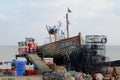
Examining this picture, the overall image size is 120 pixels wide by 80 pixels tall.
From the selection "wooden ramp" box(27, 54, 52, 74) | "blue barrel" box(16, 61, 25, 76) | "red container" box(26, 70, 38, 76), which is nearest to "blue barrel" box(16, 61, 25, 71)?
"blue barrel" box(16, 61, 25, 76)

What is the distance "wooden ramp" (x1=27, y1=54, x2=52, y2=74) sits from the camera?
2233 centimetres

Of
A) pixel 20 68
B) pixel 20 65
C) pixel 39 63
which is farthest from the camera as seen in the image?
pixel 39 63

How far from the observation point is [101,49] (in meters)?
22.9

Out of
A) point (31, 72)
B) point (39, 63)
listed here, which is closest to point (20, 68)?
point (31, 72)

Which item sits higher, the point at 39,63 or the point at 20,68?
the point at 39,63

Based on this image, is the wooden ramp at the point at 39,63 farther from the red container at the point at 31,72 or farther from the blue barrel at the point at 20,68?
the blue barrel at the point at 20,68

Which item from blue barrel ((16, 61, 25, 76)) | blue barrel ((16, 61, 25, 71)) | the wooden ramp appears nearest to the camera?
blue barrel ((16, 61, 25, 76))

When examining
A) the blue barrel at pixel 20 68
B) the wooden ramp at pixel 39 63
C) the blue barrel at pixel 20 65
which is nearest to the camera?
the blue barrel at pixel 20 68

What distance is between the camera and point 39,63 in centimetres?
2405

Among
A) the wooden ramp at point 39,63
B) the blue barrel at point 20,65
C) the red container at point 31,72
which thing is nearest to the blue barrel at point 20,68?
the blue barrel at point 20,65

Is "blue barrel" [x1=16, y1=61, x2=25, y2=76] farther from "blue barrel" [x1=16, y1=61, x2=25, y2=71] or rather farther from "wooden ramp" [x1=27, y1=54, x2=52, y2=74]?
"wooden ramp" [x1=27, y1=54, x2=52, y2=74]

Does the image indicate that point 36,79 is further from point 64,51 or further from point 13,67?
point 64,51

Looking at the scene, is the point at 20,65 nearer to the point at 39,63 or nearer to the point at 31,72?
the point at 31,72

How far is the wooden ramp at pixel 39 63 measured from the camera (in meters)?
22.3
